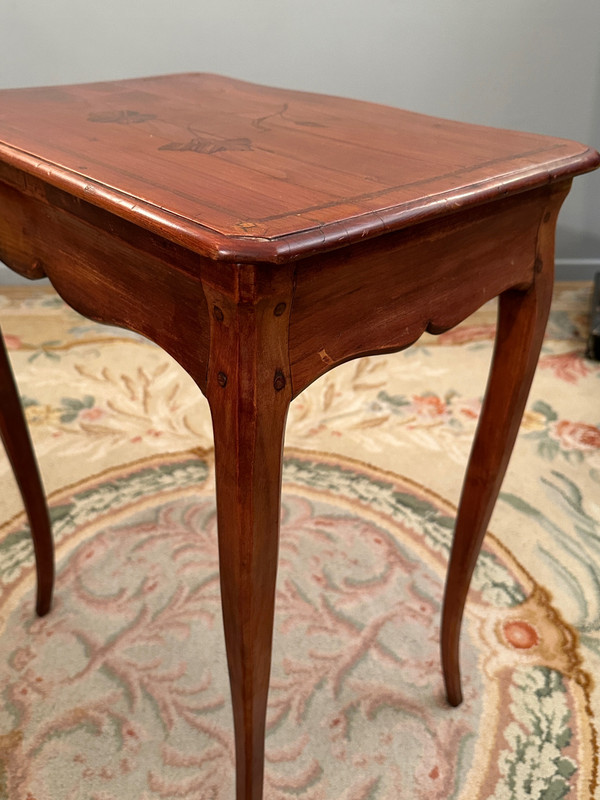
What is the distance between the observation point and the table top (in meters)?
0.49

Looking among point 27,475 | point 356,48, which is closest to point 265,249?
point 27,475

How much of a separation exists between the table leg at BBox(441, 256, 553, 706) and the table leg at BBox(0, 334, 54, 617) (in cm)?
56

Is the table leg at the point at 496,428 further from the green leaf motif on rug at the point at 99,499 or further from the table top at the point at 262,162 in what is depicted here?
the green leaf motif on rug at the point at 99,499

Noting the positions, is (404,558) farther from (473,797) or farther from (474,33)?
(474,33)

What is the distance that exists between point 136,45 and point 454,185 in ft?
5.37

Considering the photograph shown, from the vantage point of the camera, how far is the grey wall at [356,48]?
6.23ft

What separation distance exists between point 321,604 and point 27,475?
1.51ft

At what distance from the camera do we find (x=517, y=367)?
2.52ft

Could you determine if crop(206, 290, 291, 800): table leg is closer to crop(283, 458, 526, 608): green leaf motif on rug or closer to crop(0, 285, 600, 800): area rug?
crop(0, 285, 600, 800): area rug

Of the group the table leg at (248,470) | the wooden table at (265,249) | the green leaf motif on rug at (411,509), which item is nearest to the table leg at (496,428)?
the wooden table at (265,249)

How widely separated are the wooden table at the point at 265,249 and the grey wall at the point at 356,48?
1237 millimetres

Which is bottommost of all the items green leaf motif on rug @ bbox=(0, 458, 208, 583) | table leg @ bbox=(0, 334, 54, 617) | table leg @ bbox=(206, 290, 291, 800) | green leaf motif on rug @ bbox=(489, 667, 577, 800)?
green leaf motif on rug @ bbox=(489, 667, 577, 800)

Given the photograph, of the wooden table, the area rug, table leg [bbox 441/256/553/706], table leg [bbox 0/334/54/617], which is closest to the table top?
the wooden table

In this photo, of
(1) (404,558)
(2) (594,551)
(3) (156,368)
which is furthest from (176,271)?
(3) (156,368)
